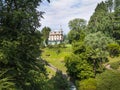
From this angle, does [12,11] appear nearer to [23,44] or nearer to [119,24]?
[23,44]

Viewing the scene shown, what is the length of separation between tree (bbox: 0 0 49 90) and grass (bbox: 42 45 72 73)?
57.3m

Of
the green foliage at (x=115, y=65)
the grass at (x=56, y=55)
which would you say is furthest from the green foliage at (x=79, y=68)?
the grass at (x=56, y=55)

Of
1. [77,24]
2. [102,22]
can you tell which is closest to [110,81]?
[102,22]

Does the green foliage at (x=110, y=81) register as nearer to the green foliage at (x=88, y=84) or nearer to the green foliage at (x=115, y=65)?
the green foliage at (x=88, y=84)

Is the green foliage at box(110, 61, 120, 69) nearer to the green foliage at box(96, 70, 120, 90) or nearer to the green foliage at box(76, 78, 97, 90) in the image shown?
the green foliage at box(76, 78, 97, 90)

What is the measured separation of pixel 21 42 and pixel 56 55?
69.2 metres

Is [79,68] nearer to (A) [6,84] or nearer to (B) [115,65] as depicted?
(B) [115,65]

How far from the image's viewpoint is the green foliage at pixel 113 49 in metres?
78.8

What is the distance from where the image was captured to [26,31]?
814 inches

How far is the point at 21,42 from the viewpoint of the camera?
20094 millimetres

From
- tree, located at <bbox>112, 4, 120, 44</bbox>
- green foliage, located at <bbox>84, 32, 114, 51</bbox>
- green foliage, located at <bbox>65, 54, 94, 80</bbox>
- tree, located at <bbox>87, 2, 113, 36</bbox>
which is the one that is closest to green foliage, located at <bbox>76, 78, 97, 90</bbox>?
green foliage, located at <bbox>65, 54, 94, 80</bbox>

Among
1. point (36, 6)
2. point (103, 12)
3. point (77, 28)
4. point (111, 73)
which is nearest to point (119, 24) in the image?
point (103, 12)

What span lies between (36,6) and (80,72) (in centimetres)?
4258

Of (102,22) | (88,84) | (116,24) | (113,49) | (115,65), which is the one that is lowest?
(88,84)
